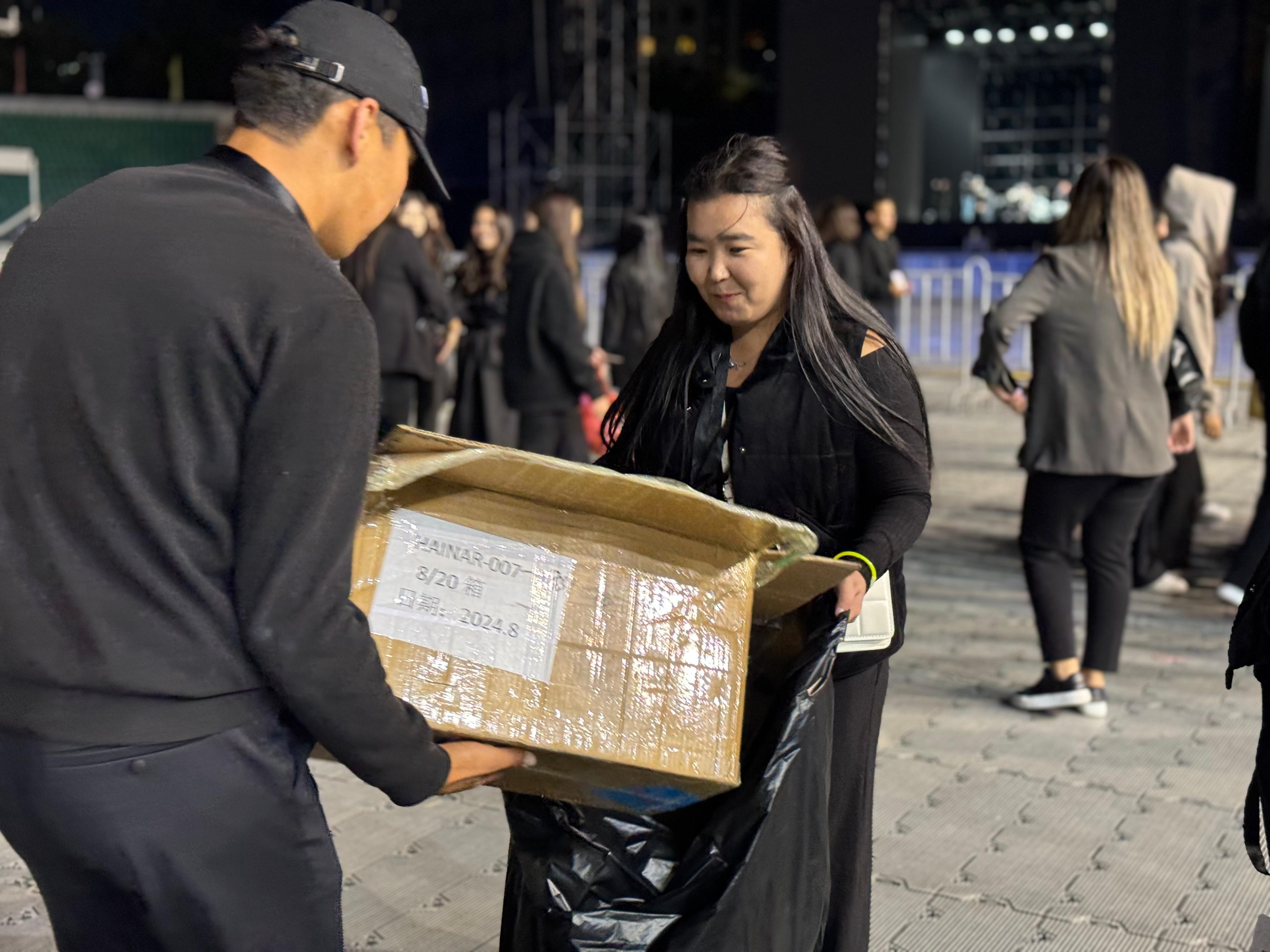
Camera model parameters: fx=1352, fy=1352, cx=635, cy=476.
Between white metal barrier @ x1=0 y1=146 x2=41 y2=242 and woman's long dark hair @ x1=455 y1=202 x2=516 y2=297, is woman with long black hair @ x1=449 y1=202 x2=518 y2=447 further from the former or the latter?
white metal barrier @ x1=0 y1=146 x2=41 y2=242

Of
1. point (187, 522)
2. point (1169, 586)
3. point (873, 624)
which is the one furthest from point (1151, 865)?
point (1169, 586)

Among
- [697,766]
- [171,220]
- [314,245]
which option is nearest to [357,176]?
[314,245]

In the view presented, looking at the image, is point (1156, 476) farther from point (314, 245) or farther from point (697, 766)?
point (314, 245)

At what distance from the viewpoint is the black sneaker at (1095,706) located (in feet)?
14.7

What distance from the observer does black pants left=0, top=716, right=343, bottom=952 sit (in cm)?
144

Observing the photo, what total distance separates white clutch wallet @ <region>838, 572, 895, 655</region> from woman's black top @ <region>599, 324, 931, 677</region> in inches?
1.7

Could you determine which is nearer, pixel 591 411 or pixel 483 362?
pixel 591 411

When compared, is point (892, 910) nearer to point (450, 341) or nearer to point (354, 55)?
point (354, 55)

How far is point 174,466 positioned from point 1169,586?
18.2 ft

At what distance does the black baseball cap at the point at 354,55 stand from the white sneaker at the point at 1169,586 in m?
5.25

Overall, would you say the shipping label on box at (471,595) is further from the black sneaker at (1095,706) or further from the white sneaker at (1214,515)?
the white sneaker at (1214,515)

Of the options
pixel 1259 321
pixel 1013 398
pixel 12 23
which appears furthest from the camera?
pixel 12 23

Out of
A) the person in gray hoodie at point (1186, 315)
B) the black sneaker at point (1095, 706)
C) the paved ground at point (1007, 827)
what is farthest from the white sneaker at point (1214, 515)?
the black sneaker at point (1095, 706)

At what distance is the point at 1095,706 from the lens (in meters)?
4.49
